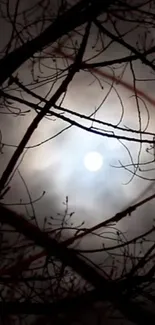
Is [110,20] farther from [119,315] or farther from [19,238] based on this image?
[119,315]

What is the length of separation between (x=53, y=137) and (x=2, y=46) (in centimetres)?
22

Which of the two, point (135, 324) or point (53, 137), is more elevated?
point (53, 137)

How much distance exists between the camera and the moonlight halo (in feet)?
3.71

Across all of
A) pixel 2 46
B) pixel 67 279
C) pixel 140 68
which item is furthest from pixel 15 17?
pixel 67 279

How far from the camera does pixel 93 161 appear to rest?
3.72 feet

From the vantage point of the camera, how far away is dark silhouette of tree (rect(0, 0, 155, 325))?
107 centimetres

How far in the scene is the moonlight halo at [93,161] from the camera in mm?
1130

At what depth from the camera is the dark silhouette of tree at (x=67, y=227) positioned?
1.07 metres

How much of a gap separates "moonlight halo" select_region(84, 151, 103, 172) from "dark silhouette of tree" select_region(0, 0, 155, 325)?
6 cm

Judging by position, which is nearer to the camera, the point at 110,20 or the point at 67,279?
the point at 110,20

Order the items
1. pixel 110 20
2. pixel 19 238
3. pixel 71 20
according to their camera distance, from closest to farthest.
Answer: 1. pixel 71 20
2. pixel 110 20
3. pixel 19 238

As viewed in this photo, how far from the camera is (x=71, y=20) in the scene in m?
0.93

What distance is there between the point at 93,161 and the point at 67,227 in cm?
16

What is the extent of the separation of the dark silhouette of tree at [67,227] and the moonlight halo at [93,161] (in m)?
0.06
